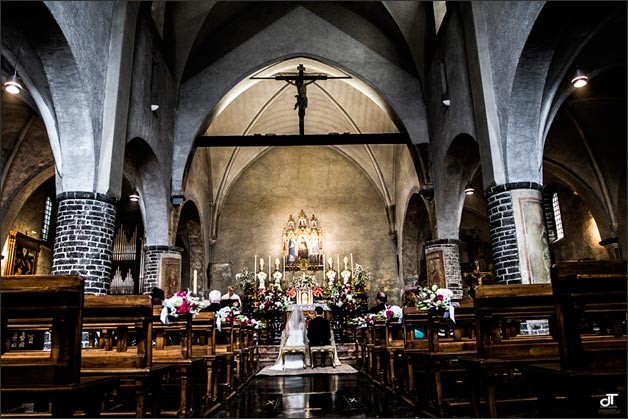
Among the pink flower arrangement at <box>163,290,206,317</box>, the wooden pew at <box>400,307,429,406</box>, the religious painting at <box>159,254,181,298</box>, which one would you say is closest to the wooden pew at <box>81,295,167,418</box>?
the pink flower arrangement at <box>163,290,206,317</box>

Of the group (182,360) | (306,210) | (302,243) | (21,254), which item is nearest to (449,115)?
(182,360)

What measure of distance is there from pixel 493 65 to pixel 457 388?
21.5 feet

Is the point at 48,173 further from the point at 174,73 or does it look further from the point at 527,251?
the point at 527,251

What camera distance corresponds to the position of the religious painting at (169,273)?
48.0 feet

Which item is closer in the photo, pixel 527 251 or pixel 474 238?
pixel 527 251

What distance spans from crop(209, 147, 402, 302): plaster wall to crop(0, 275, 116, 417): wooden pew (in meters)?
18.6

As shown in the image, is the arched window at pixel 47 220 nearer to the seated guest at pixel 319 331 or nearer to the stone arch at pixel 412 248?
Result: the seated guest at pixel 319 331

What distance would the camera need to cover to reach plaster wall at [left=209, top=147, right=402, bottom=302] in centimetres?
2266

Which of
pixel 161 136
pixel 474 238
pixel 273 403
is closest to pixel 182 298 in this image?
pixel 273 403

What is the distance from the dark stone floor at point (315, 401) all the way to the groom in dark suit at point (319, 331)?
6.82 ft

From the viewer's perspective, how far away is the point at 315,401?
253 inches

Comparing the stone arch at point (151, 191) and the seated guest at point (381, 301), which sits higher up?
the stone arch at point (151, 191)

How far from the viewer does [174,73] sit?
50.2ft

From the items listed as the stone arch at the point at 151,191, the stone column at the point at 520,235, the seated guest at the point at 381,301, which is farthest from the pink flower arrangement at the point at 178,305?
the stone arch at the point at 151,191
